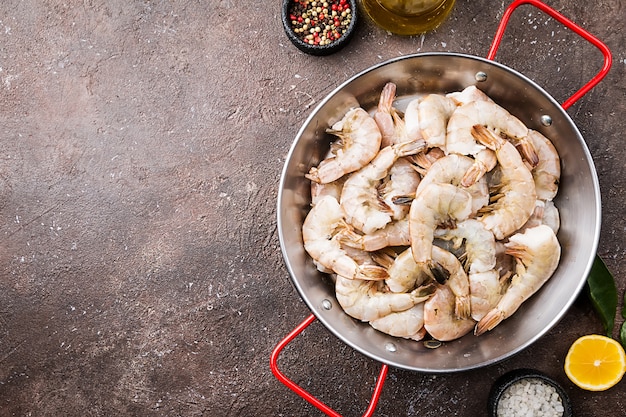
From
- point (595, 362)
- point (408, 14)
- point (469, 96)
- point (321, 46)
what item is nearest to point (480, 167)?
point (469, 96)

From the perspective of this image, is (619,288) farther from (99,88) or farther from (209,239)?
(99,88)

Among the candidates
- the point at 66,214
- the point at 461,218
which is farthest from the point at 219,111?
the point at 461,218

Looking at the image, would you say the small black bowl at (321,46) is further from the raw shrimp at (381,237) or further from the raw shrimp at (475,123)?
the raw shrimp at (381,237)

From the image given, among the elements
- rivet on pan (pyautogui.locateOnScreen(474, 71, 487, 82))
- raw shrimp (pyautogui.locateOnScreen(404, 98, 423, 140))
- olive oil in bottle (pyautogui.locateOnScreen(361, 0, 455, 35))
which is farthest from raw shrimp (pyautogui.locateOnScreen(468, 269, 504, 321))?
olive oil in bottle (pyautogui.locateOnScreen(361, 0, 455, 35))

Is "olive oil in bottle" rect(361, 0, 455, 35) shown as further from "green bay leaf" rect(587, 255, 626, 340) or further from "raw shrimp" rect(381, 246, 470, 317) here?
"green bay leaf" rect(587, 255, 626, 340)

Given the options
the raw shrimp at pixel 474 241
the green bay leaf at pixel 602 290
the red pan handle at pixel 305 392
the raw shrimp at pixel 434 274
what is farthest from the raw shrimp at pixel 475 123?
the red pan handle at pixel 305 392

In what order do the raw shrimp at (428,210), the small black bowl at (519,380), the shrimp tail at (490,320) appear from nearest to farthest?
the raw shrimp at (428,210)
the shrimp tail at (490,320)
the small black bowl at (519,380)
